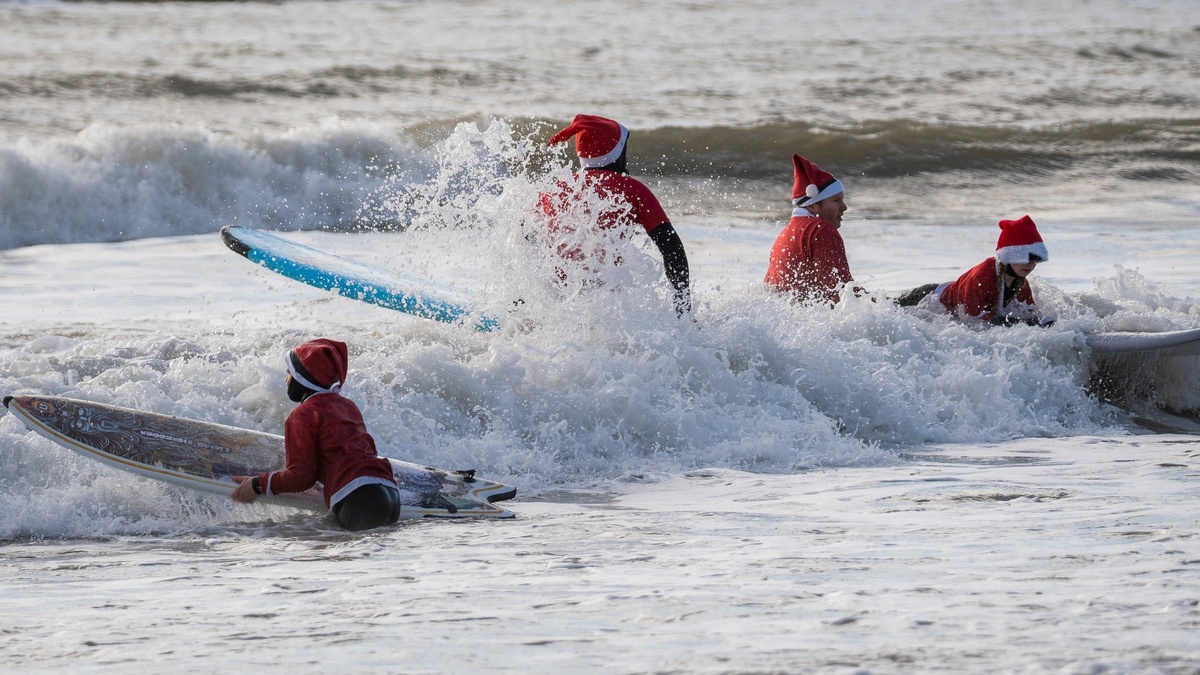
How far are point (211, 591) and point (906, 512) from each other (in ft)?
8.81

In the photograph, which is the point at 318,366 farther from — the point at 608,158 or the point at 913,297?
the point at 913,297

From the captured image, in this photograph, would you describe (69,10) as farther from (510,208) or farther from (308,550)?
(308,550)

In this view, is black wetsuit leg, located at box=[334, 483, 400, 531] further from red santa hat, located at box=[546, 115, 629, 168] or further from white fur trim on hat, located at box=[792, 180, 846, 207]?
white fur trim on hat, located at box=[792, 180, 846, 207]

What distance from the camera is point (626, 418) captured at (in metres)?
6.95

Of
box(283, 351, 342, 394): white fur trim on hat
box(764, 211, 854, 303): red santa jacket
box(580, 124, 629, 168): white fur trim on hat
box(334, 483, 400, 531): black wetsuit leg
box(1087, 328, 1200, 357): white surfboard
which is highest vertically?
box(580, 124, 629, 168): white fur trim on hat

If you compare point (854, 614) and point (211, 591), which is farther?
point (211, 591)

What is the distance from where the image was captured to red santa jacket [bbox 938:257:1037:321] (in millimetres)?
8320

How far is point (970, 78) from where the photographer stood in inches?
949

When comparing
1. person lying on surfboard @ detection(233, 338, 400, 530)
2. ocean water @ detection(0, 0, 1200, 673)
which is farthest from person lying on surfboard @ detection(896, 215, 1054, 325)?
person lying on surfboard @ detection(233, 338, 400, 530)

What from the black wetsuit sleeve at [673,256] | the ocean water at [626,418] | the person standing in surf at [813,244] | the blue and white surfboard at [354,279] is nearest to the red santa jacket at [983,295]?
the ocean water at [626,418]

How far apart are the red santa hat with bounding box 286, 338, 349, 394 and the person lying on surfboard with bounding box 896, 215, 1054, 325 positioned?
165 inches

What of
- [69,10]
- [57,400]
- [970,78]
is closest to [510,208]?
[57,400]

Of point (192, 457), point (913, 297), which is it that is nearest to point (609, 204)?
point (192, 457)

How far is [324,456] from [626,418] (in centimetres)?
191
